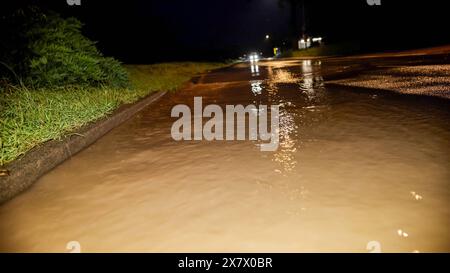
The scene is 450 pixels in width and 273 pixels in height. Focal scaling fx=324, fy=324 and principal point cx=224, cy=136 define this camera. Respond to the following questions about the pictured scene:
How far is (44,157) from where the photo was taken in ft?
12.9

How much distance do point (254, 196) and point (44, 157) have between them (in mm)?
2676

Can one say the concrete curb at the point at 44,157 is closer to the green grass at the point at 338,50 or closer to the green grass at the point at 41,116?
the green grass at the point at 41,116

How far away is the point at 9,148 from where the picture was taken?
12.8ft

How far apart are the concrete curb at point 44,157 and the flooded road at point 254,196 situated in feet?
0.41

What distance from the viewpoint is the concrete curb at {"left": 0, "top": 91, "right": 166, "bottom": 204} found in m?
3.35

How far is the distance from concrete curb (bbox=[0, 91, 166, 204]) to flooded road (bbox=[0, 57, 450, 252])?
0.13 m

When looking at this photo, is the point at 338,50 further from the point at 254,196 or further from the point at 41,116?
the point at 254,196

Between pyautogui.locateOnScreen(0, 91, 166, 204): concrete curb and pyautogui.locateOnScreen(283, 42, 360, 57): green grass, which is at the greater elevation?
pyautogui.locateOnScreen(283, 42, 360, 57): green grass

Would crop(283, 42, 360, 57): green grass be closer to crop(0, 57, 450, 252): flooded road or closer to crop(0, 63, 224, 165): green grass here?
crop(0, 63, 224, 165): green grass

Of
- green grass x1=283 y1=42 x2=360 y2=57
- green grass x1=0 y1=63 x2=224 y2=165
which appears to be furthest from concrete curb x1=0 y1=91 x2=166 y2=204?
green grass x1=283 y1=42 x2=360 y2=57

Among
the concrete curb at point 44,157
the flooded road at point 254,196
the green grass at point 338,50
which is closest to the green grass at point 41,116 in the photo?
the concrete curb at point 44,157

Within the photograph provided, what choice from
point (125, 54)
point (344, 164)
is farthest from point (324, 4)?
point (344, 164)

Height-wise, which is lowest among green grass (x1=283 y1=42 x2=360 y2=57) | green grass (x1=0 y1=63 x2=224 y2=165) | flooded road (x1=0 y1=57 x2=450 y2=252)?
flooded road (x1=0 y1=57 x2=450 y2=252)
